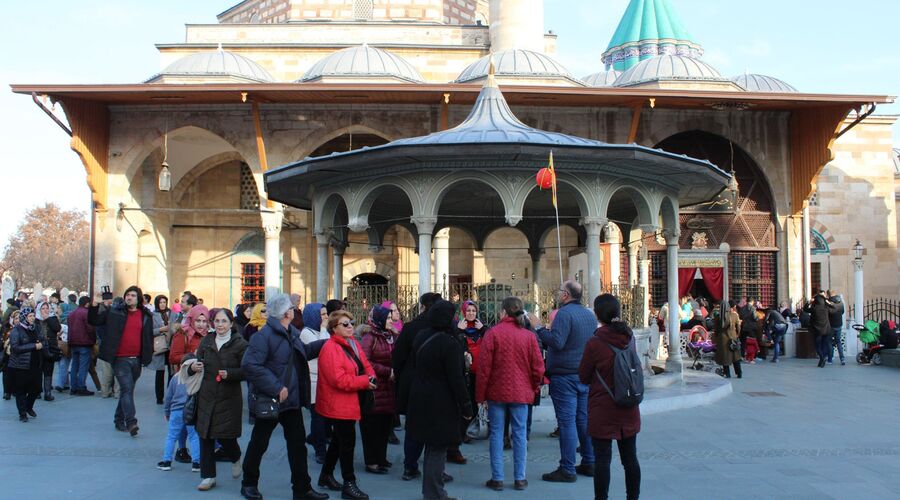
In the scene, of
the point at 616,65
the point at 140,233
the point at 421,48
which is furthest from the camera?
the point at 616,65

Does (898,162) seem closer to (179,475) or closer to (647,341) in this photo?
(647,341)

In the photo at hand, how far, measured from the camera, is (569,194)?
12453mm

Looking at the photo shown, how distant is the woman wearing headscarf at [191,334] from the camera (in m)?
6.40

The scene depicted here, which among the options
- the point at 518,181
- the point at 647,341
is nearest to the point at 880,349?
the point at 647,341

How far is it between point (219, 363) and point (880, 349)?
45.2 ft

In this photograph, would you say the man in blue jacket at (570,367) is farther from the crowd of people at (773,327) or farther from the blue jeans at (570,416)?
the crowd of people at (773,327)

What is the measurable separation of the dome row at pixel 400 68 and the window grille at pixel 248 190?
2880 millimetres

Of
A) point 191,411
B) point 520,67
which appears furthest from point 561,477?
point 520,67

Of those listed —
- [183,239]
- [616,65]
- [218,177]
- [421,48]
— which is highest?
[616,65]

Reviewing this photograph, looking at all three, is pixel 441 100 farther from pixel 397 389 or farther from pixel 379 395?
pixel 397 389

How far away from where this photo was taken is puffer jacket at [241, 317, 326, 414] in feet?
16.5

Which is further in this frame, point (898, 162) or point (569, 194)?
point (898, 162)

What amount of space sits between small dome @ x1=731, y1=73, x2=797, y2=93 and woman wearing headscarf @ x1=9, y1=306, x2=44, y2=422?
66.3ft

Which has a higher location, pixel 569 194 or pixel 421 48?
pixel 421 48
